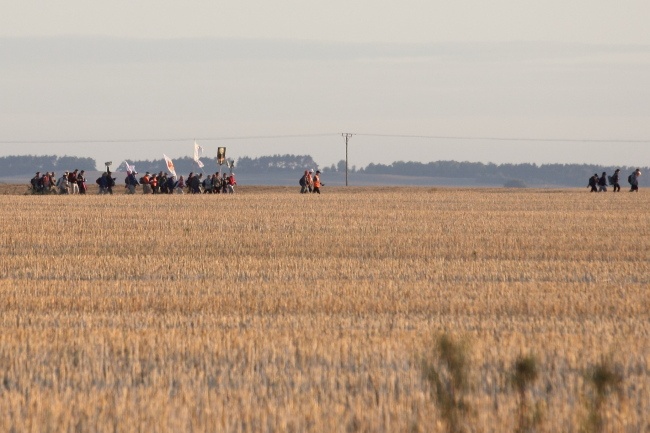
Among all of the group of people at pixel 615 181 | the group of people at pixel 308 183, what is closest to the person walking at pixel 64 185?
the group of people at pixel 308 183

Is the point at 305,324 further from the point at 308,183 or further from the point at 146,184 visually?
the point at 146,184

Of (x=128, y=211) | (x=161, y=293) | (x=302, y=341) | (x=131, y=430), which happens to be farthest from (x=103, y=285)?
(x=128, y=211)

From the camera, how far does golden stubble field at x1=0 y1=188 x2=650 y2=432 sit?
23.1 ft

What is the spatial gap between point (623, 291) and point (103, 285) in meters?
6.76

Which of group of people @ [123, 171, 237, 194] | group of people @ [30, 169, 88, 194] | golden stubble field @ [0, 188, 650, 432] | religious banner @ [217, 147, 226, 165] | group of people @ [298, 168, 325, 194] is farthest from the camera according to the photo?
religious banner @ [217, 147, 226, 165]

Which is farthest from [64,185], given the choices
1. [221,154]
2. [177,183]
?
[221,154]

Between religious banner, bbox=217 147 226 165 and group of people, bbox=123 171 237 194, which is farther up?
religious banner, bbox=217 147 226 165

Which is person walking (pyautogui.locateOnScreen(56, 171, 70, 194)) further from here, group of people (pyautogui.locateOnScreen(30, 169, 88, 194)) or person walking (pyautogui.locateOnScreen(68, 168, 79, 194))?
person walking (pyautogui.locateOnScreen(68, 168, 79, 194))

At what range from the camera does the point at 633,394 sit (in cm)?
754

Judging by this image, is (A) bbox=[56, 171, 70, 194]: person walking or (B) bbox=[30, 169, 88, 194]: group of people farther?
(B) bbox=[30, 169, 88, 194]: group of people

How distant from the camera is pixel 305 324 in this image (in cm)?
1112

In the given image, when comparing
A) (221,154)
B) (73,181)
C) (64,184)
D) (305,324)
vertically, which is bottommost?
(305,324)

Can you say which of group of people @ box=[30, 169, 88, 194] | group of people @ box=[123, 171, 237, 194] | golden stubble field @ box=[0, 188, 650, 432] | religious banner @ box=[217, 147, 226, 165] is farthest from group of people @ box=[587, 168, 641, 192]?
golden stubble field @ box=[0, 188, 650, 432]

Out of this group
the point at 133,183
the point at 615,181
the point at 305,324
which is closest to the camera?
the point at 305,324
